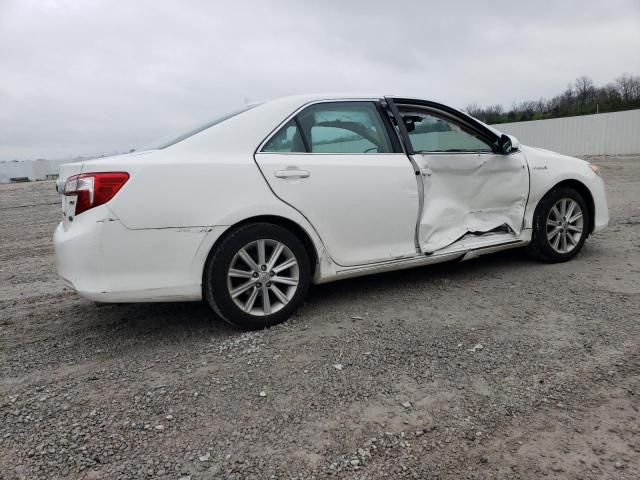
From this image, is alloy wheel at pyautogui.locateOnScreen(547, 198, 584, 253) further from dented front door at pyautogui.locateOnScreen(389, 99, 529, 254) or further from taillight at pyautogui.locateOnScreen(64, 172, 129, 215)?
taillight at pyautogui.locateOnScreen(64, 172, 129, 215)

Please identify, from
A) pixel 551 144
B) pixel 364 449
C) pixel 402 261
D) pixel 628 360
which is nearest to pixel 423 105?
pixel 402 261

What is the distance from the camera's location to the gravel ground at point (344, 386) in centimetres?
201

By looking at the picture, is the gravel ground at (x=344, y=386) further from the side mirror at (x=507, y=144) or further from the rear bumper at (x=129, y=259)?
the side mirror at (x=507, y=144)

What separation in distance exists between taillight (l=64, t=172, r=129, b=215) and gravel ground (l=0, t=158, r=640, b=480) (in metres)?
0.96

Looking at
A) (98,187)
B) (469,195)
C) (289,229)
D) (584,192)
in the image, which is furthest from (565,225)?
(98,187)

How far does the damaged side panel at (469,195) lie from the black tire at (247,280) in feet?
3.64

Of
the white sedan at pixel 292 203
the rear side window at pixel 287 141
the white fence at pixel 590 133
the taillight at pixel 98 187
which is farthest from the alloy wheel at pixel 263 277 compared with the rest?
the white fence at pixel 590 133

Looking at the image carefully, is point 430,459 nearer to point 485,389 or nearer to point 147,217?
point 485,389

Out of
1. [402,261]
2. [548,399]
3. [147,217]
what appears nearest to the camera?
[548,399]

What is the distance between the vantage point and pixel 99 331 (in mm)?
3527

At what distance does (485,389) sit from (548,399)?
0.28m

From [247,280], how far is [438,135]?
2.09m

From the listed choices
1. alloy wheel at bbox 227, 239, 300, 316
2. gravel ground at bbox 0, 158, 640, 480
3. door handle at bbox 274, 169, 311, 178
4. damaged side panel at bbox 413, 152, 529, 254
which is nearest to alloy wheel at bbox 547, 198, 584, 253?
damaged side panel at bbox 413, 152, 529, 254

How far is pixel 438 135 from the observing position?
4223 millimetres
